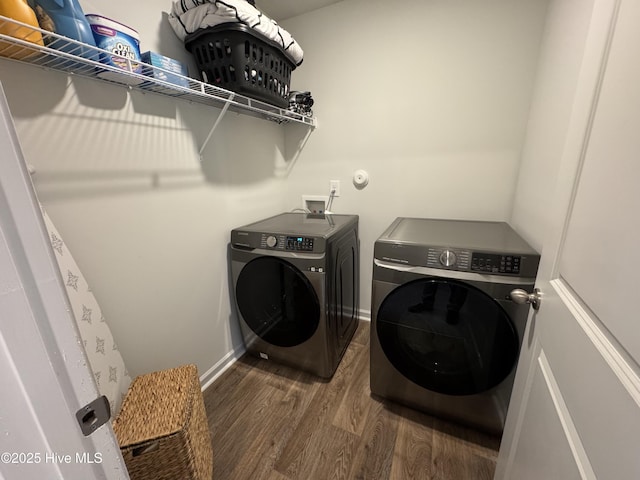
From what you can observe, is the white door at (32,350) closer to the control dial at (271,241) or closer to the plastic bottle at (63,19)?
the plastic bottle at (63,19)

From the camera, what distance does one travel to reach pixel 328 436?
1.29 m

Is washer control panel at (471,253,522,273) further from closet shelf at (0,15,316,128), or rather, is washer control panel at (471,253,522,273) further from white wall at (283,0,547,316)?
closet shelf at (0,15,316,128)

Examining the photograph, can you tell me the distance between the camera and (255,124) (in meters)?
1.77

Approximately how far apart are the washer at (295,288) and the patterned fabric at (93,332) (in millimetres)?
675

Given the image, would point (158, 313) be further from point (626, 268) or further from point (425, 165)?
point (425, 165)

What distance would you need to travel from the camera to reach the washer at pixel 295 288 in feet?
4.53

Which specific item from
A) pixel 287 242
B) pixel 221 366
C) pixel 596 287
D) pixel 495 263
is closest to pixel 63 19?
pixel 287 242

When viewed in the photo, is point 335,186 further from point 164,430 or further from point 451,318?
point 164,430

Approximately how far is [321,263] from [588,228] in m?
0.99

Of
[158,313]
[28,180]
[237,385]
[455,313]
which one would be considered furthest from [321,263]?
[28,180]

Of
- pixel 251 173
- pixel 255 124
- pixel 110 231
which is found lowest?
pixel 110 231

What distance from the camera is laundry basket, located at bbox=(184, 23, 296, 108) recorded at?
1.12m

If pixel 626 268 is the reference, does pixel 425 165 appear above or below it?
above

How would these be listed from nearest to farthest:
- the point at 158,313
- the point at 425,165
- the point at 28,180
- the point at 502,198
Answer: the point at 28,180, the point at 158,313, the point at 502,198, the point at 425,165
